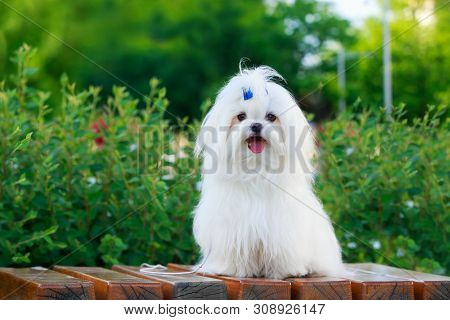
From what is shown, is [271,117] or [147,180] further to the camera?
[147,180]

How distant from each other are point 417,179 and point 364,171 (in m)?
0.41

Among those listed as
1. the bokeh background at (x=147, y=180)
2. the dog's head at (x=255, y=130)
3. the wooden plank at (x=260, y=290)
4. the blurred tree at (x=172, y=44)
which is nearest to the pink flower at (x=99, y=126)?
the bokeh background at (x=147, y=180)

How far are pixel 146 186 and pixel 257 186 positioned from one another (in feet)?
4.14

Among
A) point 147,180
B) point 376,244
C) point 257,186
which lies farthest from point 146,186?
point 376,244

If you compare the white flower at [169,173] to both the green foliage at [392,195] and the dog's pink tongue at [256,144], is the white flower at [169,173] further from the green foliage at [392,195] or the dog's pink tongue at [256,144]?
the dog's pink tongue at [256,144]

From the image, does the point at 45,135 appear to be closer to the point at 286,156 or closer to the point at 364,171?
the point at 286,156

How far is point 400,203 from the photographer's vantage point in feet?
18.6

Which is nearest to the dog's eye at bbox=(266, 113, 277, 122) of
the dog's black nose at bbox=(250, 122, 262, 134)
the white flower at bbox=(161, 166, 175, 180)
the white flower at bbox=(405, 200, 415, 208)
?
the dog's black nose at bbox=(250, 122, 262, 134)

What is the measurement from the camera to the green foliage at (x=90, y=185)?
498 cm

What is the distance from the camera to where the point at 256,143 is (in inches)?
163

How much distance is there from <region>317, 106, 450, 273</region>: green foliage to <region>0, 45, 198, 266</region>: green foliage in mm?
1159

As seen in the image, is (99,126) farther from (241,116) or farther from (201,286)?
(201,286)
